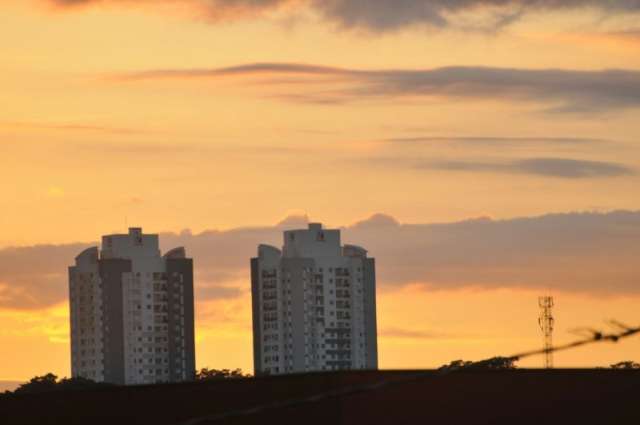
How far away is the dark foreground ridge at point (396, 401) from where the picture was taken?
38000 mm

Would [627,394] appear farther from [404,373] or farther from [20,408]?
[20,408]

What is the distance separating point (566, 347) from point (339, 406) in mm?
21234

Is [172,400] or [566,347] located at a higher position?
[172,400]

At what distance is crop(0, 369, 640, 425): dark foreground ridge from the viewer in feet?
125

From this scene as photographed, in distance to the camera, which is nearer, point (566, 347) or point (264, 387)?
point (566, 347)

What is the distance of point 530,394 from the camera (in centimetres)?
3875

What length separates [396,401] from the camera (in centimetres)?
3888

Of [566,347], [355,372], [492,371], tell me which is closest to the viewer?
[566,347]

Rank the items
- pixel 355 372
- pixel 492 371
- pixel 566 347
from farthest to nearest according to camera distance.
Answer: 1. pixel 492 371
2. pixel 355 372
3. pixel 566 347

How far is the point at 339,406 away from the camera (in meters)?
38.8

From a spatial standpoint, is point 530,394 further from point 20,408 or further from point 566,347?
point 566,347

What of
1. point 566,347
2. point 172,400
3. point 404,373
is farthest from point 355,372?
point 566,347

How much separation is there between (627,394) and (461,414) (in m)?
2.98

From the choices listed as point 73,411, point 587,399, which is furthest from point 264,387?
point 587,399
